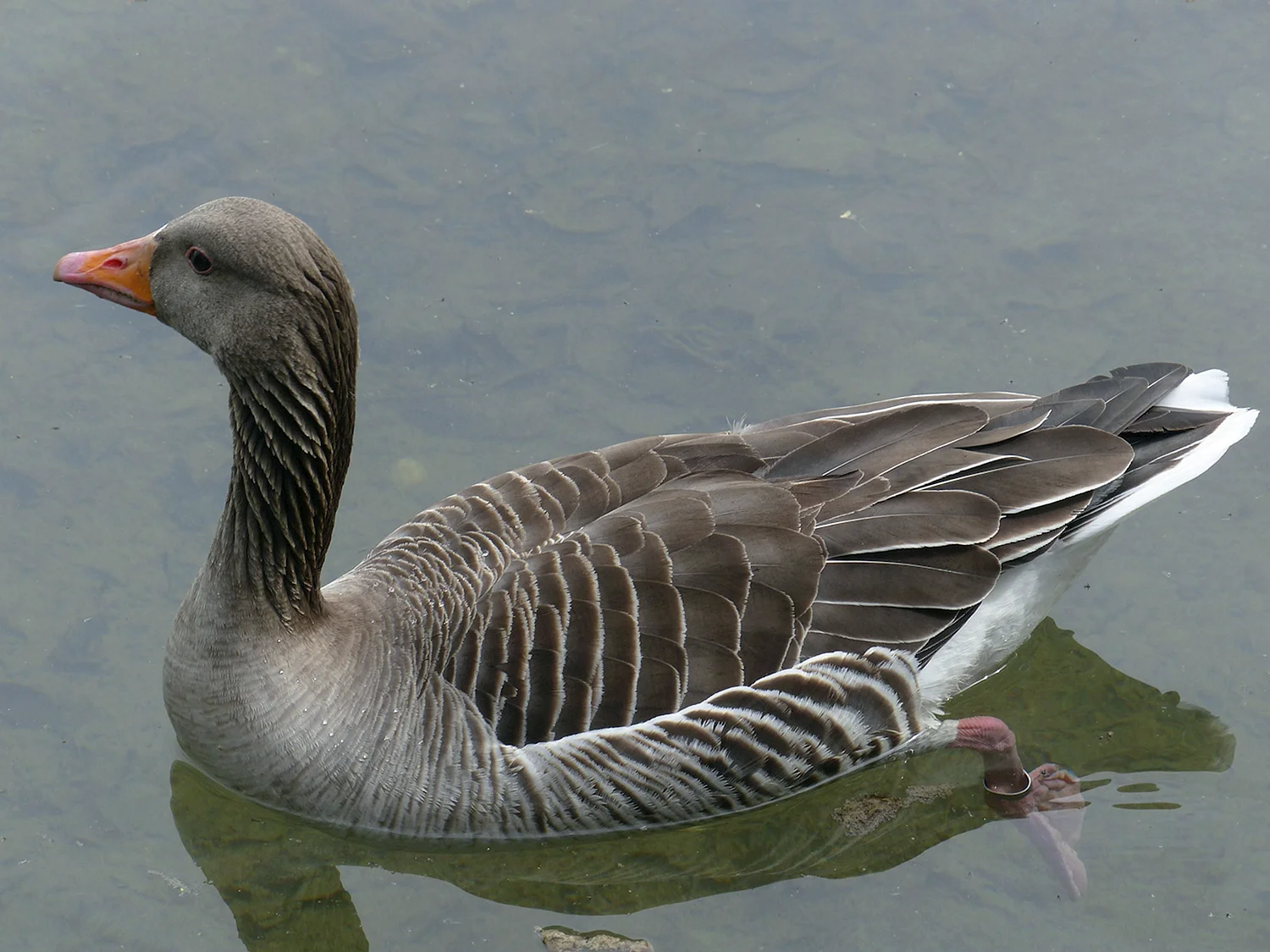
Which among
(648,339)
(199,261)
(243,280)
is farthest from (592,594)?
(648,339)

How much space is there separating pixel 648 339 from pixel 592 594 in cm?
282

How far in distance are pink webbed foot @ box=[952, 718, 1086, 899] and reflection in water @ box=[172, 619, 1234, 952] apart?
0.36ft

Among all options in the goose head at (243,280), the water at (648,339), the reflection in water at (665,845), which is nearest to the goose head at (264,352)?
the goose head at (243,280)

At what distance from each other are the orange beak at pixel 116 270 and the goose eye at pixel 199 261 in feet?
0.79

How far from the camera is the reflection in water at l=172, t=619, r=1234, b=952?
21.9 ft

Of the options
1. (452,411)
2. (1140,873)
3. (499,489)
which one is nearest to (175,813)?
(499,489)

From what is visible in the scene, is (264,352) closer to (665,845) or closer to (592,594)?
(592,594)

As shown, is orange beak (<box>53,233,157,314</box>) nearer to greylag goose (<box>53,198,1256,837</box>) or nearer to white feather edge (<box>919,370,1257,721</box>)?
greylag goose (<box>53,198,1256,837</box>)

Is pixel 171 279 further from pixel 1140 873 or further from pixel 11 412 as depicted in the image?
pixel 1140 873

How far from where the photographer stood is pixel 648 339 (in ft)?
29.0

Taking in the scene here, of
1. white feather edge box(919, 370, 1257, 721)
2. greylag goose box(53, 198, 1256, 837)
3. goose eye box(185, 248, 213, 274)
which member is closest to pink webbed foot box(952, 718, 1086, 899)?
greylag goose box(53, 198, 1256, 837)

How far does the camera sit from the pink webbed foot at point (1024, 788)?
22.6 feet

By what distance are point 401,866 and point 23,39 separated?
21.2 feet

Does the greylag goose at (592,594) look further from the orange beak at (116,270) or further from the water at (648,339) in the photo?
the water at (648,339)
